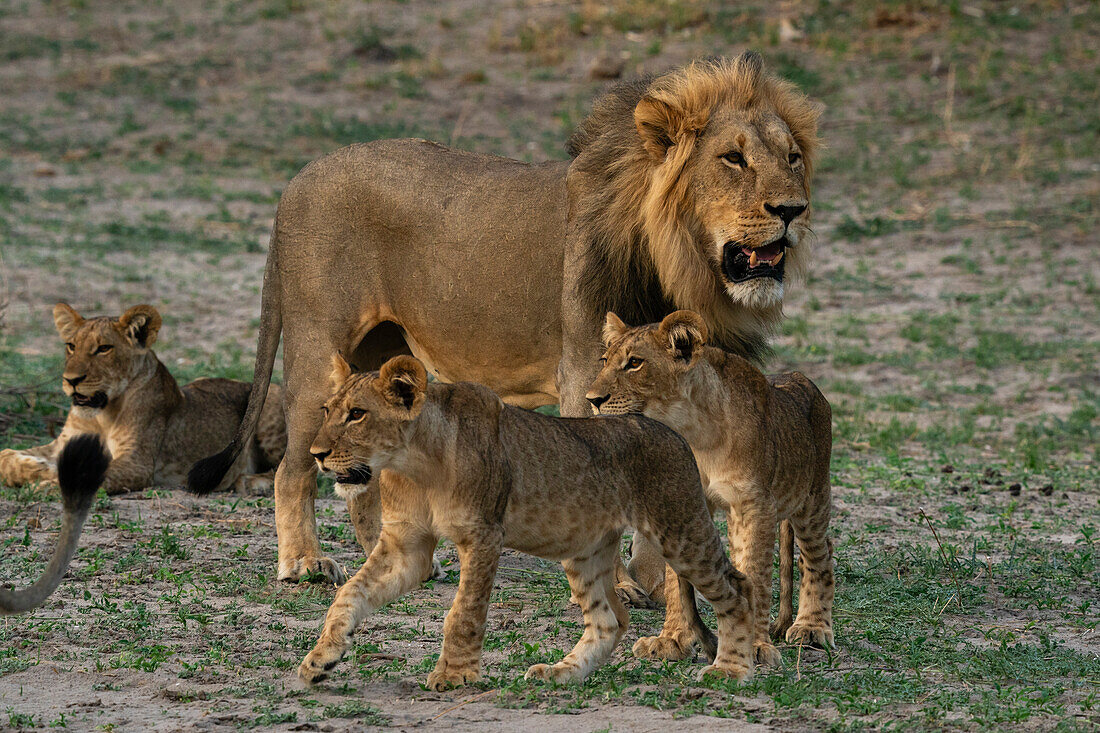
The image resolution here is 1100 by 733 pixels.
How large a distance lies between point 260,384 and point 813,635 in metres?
2.74

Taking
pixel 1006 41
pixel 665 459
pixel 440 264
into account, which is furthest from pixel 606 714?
pixel 1006 41

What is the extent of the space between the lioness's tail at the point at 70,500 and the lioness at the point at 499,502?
58cm

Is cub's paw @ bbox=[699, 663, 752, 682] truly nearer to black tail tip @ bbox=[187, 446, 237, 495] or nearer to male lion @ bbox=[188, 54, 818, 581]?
male lion @ bbox=[188, 54, 818, 581]

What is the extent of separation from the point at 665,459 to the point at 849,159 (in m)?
10.6

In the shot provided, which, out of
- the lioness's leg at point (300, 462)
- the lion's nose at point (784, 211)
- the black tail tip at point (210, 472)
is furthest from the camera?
the black tail tip at point (210, 472)

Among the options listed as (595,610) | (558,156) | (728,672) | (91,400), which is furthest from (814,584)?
(558,156)

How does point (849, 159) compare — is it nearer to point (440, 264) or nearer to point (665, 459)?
point (440, 264)

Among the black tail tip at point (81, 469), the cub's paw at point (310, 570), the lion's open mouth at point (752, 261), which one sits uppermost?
the lion's open mouth at point (752, 261)

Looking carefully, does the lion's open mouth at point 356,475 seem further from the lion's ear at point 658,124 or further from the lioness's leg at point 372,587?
the lion's ear at point 658,124

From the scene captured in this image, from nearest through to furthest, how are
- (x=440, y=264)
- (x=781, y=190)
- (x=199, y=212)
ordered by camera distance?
1. (x=781, y=190)
2. (x=440, y=264)
3. (x=199, y=212)

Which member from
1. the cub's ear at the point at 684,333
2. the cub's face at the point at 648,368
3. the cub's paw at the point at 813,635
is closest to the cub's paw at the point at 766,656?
the cub's paw at the point at 813,635

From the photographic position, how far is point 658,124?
5.12m

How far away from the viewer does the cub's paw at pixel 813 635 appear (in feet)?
15.1

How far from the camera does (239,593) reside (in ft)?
16.8
